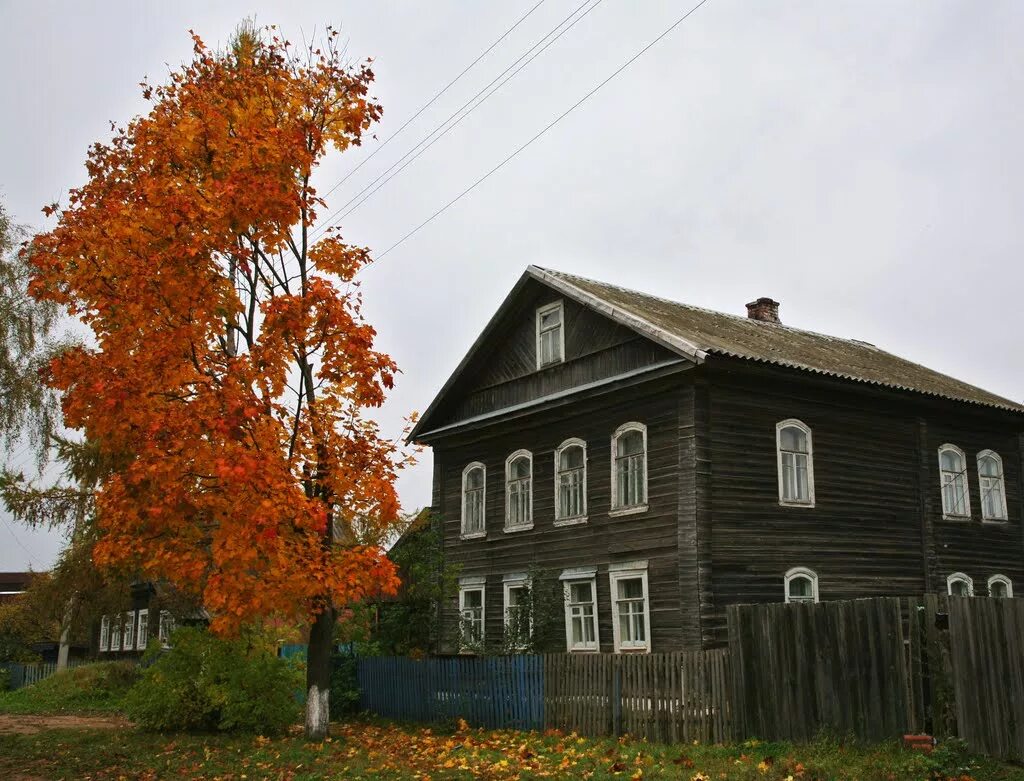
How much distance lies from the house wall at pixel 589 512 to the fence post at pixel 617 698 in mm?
2764

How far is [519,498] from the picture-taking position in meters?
24.0

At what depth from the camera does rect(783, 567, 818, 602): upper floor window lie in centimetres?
1973

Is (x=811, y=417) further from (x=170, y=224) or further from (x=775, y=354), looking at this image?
(x=170, y=224)

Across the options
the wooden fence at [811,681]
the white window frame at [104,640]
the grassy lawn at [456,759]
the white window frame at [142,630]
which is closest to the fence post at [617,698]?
the wooden fence at [811,681]

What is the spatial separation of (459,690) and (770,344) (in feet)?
32.5

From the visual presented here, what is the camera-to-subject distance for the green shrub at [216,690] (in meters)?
17.2

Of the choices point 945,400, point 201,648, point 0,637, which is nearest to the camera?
point 201,648

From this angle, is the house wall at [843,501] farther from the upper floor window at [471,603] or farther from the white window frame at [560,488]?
the upper floor window at [471,603]

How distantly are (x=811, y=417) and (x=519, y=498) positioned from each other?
270 inches

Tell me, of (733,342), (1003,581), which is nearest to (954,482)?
(1003,581)

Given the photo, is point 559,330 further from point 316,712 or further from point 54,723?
point 54,723

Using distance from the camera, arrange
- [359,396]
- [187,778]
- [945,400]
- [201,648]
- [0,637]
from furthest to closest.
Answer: [0,637] < [945,400] < [201,648] < [359,396] < [187,778]

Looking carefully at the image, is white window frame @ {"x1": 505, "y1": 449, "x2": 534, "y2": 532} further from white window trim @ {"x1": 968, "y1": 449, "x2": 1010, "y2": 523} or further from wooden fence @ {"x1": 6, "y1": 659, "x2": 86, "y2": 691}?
wooden fence @ {"x1": 6, "y1": 659, "x2": 86, "y2": 691}

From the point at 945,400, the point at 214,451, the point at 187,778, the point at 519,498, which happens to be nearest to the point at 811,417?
the point at 945,400
